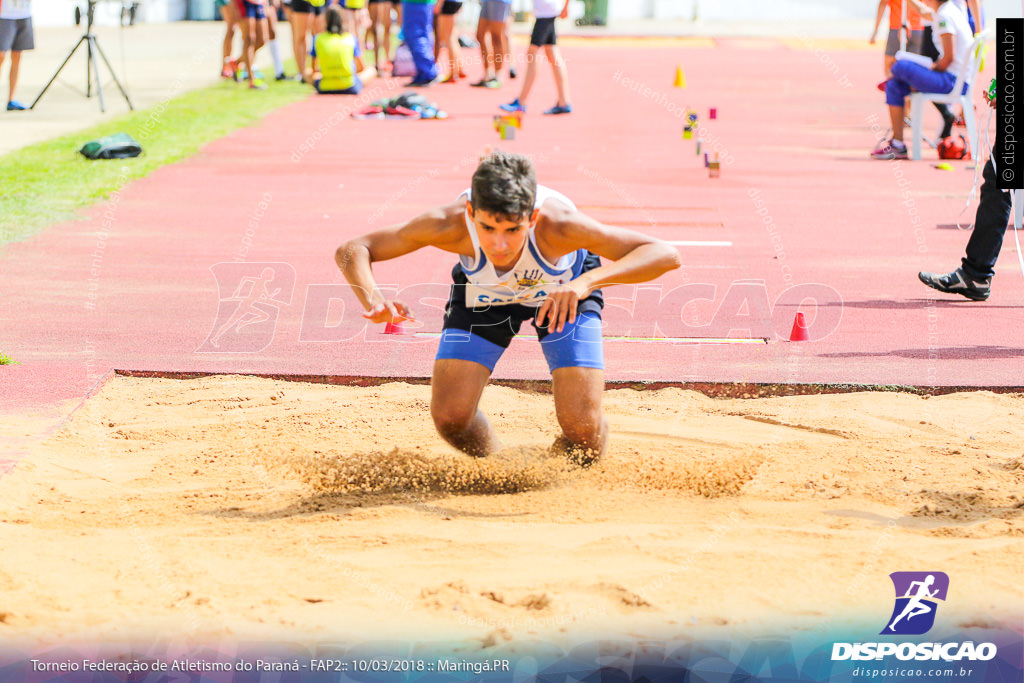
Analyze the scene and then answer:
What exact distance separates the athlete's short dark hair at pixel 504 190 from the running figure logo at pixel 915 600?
1787 millimetres

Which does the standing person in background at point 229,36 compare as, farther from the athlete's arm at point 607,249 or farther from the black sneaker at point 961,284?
the athlete's arm at point 607,249

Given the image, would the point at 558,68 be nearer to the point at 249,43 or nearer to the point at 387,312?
the point at 249,43

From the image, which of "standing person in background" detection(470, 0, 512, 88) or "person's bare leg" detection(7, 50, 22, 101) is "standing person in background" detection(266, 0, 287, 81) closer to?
"standing person in background" detection(470, 0, 512, 88)

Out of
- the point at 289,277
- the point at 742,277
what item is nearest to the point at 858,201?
the point at 742,277

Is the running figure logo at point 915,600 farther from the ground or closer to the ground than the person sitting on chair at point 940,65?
closer to the ground

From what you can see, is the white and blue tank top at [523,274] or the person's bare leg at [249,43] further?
the person's bare leg at [249,43]

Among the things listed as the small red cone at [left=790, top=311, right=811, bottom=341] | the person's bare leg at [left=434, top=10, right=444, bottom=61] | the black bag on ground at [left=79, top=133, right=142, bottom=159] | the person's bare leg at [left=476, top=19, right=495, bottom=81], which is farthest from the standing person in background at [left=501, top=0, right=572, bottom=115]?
the small red cone at [left=790, top=311, right=811, bottom=341]

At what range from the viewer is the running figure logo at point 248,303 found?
6.57 meters

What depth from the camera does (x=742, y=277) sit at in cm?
803

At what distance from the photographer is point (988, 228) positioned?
7.16 m

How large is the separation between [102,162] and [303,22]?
24.3 ft

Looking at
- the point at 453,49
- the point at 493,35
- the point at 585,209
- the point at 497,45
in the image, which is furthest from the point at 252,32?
the point at 585,209

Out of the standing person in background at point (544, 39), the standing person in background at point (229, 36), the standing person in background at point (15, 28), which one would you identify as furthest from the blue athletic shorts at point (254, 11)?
the standing person in background at point (544, 39)

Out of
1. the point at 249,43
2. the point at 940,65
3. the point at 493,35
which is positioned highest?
the point at 940,65
